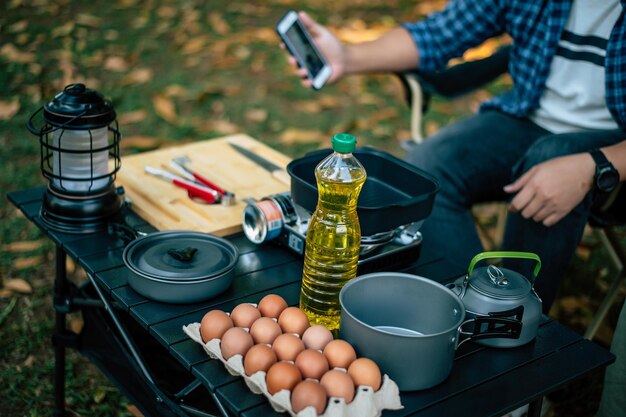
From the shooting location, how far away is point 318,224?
4.95 ft

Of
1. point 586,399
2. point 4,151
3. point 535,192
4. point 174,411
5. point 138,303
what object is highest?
point 535,192

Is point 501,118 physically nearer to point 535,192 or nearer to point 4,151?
point 535,192

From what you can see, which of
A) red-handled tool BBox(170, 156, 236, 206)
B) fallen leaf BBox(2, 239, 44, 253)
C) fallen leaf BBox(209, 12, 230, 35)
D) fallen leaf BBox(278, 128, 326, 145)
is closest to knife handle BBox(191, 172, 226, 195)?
red-handled tool BBox(170, 156, 236, 206)

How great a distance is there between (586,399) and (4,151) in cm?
264

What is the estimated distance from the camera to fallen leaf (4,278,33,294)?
2.60m

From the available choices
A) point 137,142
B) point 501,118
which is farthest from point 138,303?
point 137,142

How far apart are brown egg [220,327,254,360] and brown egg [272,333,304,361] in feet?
0.16

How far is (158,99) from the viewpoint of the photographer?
405 cm

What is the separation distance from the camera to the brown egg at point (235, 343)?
52.1 inches

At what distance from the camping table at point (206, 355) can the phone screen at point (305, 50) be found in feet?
2.33

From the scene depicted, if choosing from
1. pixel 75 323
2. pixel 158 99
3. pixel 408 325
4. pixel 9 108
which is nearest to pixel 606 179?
pixel 408 325

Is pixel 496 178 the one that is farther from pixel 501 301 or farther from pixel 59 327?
pixel 59 327

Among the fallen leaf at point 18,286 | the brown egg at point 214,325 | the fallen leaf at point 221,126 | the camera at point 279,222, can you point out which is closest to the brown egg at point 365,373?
the brown egg at point 214,325

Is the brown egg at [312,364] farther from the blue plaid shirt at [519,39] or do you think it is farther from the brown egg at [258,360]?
the blue plaid shirt at [519,39]
